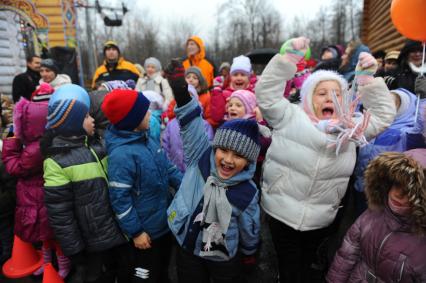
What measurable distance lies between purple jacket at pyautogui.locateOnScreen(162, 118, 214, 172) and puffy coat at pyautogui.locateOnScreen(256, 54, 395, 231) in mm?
1392

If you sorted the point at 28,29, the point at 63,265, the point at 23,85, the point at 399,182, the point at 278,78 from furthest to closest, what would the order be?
the point at 28,29 → the point at 23,85 → the point at 63,265 → the point at 278,78 → the point at 399,182

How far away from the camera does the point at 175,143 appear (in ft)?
11.4

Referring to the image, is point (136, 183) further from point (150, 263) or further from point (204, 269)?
point (204, 269)

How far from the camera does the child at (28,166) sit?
8.36 feet

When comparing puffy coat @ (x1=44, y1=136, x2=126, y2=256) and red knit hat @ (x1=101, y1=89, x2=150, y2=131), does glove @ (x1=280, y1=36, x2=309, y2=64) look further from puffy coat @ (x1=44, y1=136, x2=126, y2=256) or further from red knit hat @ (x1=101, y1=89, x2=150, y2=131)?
puffy coat @ (x1=44, y1=136, x2=126, y2=256)

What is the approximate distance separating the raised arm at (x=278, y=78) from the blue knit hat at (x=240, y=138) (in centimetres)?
19

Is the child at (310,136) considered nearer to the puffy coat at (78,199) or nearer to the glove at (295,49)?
the glove at (295,49)

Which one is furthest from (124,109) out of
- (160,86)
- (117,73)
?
(117,73)

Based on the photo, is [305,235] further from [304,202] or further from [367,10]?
[367,10]

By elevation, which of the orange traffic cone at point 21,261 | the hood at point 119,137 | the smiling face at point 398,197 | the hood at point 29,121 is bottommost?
the orange traffic cone at point 21,261

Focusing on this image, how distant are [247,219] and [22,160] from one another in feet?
6.31

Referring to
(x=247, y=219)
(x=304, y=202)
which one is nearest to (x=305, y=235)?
(x=304, y=202)

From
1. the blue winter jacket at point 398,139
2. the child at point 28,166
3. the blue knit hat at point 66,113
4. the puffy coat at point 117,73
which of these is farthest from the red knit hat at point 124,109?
the puffy coat at point 117,73

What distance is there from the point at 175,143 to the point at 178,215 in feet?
4.75
